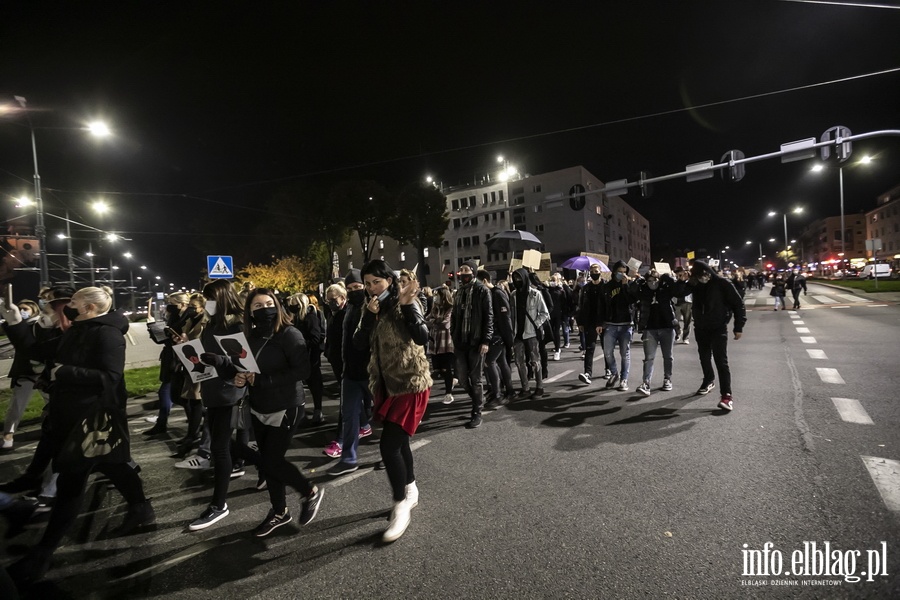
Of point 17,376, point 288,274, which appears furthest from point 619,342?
point 288,274

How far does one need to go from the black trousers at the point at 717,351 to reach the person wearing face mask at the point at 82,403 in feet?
21.7

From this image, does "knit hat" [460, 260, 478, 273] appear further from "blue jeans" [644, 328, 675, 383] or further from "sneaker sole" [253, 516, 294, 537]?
"sneaker sole" [253, 516, 294, 537]

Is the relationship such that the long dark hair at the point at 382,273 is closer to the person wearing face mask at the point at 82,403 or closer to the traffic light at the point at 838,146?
the person wearing face mask at the point at 82,403

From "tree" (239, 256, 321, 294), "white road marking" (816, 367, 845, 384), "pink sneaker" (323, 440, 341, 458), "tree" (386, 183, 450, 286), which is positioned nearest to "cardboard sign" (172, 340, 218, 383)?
"pink sneaker" (323, 440, 341, 458)

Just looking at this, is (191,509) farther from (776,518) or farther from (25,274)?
(25,274)

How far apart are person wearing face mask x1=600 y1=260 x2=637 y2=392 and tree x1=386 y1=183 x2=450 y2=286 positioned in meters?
34.6

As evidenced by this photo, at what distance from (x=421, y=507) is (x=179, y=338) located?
3.25 meters

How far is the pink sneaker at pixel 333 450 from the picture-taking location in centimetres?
489

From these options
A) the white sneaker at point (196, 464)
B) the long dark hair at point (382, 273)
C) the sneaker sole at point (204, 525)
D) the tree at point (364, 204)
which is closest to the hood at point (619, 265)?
the long dark hair at point (382, 273)

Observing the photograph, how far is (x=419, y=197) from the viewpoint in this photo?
4188cm

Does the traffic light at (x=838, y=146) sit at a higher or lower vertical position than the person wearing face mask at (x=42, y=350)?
higher

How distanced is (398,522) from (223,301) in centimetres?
237

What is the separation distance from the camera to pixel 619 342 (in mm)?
7207

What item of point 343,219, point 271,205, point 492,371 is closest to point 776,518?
point 492,371
